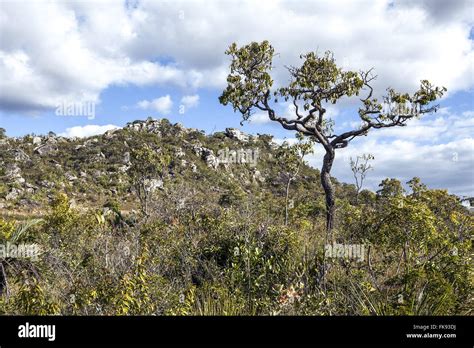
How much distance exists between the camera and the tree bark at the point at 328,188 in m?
9.15

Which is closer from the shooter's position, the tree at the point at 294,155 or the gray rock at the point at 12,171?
the tree at the point at 294,155

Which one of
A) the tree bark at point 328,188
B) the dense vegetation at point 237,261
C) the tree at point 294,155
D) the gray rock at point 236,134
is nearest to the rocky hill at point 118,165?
the gray rock at point 236,134

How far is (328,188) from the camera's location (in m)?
9.77

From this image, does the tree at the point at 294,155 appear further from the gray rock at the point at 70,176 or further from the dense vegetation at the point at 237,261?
the gray rock at the point at 70,176

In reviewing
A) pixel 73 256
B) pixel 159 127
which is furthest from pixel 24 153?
pixel 73 256

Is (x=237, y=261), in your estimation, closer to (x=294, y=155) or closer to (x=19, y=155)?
(x=294, y=155)

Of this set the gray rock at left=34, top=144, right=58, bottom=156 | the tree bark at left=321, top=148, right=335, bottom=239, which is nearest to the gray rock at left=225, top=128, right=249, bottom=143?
the gray rock at left=34, top=144, right=58, bottom=156

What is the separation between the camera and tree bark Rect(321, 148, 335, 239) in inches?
360

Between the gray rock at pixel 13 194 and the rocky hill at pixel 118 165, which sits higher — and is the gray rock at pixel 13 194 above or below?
below

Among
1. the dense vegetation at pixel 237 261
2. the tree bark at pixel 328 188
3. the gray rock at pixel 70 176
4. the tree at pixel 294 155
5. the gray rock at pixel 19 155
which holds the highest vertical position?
the gray rock at pixel 19 155

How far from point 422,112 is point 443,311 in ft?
24.3

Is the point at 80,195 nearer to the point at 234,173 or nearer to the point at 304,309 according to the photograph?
the point at 234,173

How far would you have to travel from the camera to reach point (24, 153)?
5125 centimetres

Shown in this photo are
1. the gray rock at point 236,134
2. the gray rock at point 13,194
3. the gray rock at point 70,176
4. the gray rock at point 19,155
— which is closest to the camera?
the gray rock at point 13,194
